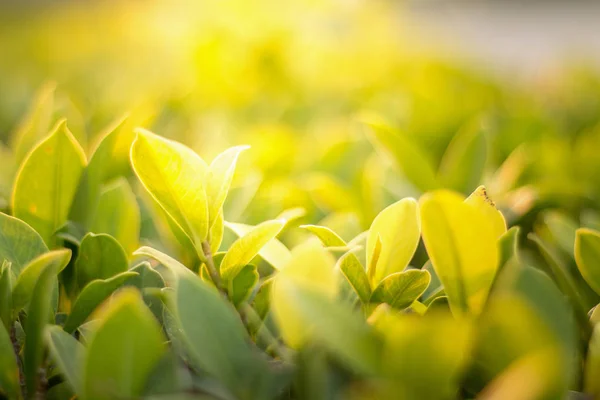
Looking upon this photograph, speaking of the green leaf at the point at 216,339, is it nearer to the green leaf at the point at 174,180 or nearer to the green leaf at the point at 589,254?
the green leaf at the point at 174,180

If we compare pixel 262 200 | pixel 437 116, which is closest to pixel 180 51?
pixel 437 116

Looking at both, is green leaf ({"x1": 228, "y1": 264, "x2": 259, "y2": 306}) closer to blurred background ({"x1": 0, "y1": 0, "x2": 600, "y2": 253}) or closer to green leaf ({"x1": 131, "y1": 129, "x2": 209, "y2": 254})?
green leaf ({"x1": 131, "y1": 129, "x2": 209, "y2": 254})

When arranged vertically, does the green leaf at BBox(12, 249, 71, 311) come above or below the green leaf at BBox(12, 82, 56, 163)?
below

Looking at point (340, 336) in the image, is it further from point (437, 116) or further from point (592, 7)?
point (592, 7)

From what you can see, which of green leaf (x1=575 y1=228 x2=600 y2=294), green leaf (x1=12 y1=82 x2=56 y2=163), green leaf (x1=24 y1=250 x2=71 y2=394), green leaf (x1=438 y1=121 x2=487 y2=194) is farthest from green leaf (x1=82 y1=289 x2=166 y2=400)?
green leaf (x1=438 y1=121 x2=487 y2=194)

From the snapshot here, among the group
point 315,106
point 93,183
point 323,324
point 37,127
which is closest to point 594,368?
point 323,324

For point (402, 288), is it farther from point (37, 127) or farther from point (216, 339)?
point (37, 127)
